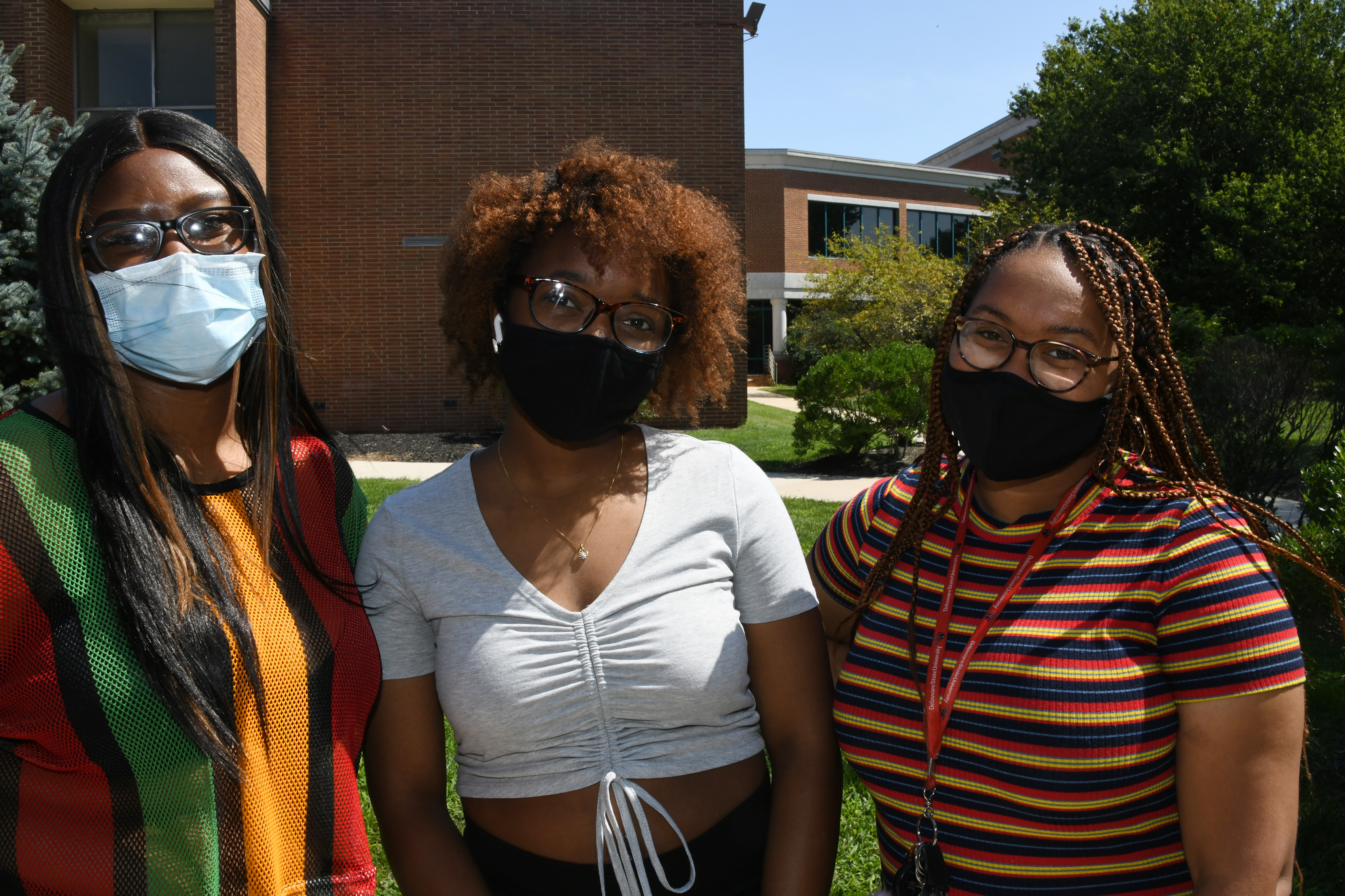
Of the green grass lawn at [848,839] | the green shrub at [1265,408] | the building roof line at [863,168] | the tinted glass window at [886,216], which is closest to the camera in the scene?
the green grass lawn at [848,839]

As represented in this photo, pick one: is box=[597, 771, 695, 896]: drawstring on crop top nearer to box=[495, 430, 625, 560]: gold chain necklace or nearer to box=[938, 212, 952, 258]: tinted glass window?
box=[495, 430, 625, 560]: gold chain necklace

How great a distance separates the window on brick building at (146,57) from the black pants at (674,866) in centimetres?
1670

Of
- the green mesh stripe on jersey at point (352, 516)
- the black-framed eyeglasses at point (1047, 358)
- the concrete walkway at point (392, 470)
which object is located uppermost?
the black-framed eyeglasses at point (1047, 358)

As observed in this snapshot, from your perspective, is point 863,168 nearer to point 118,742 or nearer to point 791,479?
point 791,479

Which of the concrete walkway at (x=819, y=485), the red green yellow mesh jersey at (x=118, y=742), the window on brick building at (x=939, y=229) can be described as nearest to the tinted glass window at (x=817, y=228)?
the window on brick building at (x=939, y=229)

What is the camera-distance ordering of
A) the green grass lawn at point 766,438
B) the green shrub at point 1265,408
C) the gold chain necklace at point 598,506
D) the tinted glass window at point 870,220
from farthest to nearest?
the tinted glass window at point 870,220 < the green grass lawn at point 766,438 < the green shrub at point 1265,408 < the gold chain necklace at point 598,506

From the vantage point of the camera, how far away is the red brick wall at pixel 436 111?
16.6m

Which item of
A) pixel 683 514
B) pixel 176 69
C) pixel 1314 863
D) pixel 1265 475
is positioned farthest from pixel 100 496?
pixel 176 69

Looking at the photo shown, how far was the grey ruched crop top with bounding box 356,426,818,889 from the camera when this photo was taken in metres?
1.96

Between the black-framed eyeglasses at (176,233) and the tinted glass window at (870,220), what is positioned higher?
the tinted glass window at (870,220)

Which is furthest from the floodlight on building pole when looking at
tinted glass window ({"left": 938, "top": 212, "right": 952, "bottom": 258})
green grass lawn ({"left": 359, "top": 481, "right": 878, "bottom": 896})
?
tinted glass window ({"left": 938, "top": 212, "right": 952, "bottom": 258})

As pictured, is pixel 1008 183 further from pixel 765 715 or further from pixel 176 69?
pixel 765 715

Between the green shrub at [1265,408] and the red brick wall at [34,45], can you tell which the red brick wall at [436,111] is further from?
the green shrub at [1265,408]

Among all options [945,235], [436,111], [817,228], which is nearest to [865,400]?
[436,111]
